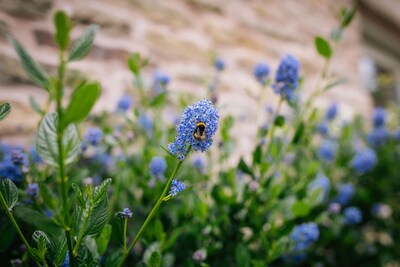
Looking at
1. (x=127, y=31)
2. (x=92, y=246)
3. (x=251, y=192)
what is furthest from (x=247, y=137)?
(x=92, y=246)

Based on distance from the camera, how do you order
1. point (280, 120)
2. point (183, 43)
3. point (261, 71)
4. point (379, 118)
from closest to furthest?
point (280, 120) → point (261, 71) → point (183, 43) → point (379, 118)

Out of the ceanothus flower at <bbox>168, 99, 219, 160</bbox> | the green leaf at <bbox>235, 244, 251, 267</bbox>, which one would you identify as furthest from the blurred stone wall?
the ceanothus flower at <bbox>168, 99, 219, 160</bbox>

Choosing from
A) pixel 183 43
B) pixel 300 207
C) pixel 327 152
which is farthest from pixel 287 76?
pixel 183 43

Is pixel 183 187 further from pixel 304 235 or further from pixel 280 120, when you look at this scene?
pixel 304 235

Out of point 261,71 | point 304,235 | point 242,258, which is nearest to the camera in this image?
point 242,258

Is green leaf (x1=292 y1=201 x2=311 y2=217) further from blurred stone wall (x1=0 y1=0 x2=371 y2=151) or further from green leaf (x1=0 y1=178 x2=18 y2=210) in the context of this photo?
green leaf (x1=0 y1=178 x2=18 y2=210)

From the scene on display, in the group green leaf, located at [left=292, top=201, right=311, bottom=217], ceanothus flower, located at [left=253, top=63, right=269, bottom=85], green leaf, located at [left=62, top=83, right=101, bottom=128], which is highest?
ceanothus flower, located at [left=253, top=63, right=269, bottom=85]
